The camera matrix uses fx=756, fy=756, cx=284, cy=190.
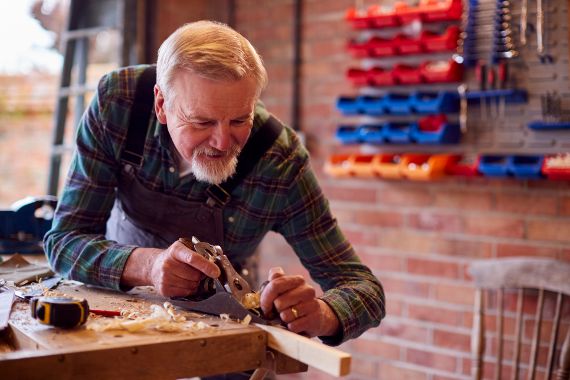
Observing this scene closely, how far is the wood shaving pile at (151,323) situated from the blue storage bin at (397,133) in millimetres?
1718

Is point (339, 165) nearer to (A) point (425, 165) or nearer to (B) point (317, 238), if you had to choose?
(A) point (425, 165)

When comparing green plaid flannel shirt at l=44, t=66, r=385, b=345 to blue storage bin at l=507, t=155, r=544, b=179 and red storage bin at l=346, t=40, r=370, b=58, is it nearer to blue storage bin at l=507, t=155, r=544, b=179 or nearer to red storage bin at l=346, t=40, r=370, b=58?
blue storage bin at l=507, t=155, r=544, b=179

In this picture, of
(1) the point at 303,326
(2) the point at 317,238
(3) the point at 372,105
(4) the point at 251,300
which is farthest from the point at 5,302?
(3) the point at 372,105

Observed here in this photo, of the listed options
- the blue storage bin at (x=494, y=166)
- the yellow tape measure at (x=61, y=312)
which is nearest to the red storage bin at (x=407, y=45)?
the blue storage bin at (x=494, y=166)

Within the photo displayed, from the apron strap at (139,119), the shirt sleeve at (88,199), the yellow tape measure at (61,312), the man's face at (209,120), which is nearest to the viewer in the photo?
the yellow tape measure at (61,312)

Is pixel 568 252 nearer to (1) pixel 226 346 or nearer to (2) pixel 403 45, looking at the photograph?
(2) pixel 403 45

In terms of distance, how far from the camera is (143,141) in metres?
1.95

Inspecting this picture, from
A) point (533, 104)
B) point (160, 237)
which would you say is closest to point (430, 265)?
point (533, 104)

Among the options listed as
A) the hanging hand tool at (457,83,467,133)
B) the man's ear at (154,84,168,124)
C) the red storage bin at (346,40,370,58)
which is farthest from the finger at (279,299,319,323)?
the red storage bin at (346,40,370,58)

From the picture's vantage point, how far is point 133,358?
130 centimetres

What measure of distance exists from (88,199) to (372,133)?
1.52 m

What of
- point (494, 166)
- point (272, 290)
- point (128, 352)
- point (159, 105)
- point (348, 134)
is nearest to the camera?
point (128, 352)

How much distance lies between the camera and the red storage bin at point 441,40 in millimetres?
2961

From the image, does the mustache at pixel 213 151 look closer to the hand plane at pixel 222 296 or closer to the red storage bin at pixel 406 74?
the hand plane at pixel 222 296
